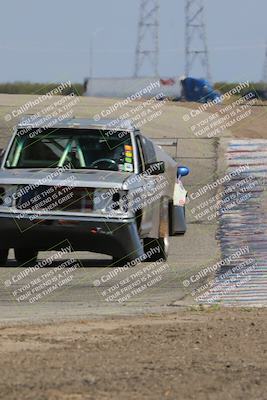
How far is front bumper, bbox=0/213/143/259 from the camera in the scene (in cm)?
1434

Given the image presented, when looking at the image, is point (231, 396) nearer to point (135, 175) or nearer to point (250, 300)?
point (250, 300)

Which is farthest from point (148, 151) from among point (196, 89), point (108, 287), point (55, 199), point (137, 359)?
point (196, 89)

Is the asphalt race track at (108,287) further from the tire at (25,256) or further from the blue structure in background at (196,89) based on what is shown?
the blue structure in background at (196,89)

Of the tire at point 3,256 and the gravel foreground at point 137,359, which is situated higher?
the gravel foreground at point 137,359

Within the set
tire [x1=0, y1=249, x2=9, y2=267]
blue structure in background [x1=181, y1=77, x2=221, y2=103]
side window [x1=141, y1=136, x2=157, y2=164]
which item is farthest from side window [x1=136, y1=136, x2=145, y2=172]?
blue structure in background [x1=181, y1=77, x2=221, y2=103]

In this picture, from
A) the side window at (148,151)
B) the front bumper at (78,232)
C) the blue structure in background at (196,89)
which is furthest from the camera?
the blue structure in background at (196,89)

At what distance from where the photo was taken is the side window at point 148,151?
16234 mm

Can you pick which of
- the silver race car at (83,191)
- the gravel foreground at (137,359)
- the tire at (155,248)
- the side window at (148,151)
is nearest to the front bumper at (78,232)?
the silver race car at (83,191)

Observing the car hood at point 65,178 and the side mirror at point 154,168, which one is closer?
the car hood at point 65,178

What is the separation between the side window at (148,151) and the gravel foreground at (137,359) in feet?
19.7

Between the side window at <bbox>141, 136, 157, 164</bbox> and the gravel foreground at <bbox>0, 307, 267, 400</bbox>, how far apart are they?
6011mm

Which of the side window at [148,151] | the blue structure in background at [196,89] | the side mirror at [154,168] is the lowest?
the blue structure in background at [196,89]

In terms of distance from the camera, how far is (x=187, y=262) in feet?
54.3

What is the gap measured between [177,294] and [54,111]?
28368 mm
